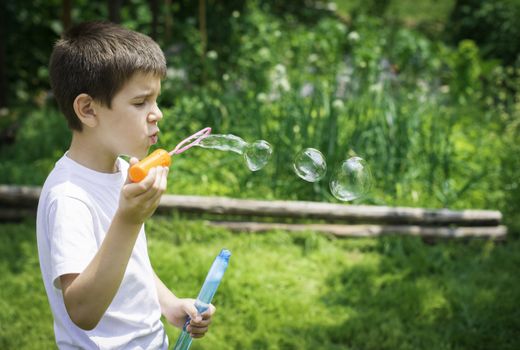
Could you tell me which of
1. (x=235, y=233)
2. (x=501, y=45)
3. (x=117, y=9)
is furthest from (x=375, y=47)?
(x=235, y=233)

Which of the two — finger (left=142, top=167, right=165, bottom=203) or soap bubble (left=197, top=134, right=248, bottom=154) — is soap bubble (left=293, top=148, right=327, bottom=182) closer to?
soap bubble (left=197, top=134, right=248, bottom=154)

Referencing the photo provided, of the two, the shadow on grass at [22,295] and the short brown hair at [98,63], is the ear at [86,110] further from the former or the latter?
the shadow on grass at [22,295]

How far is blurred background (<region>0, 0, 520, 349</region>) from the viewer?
127 inches

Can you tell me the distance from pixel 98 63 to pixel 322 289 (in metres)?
2.38

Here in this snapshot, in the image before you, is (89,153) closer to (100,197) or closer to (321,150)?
(100,197)

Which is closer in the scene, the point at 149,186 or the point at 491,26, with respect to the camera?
the point at 149,186

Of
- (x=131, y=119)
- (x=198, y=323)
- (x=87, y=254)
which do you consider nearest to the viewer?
(x=87, y=254)

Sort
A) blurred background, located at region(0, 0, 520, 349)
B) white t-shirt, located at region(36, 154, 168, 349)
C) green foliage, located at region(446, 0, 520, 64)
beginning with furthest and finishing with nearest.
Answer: green foliage, located at region(446, 0, 520, 64) → blurred background, located at region(0, 0, 520, 349) → white t-shirt, located at region(36, 154, 168, 349)

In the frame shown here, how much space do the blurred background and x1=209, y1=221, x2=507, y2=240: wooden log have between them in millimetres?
75

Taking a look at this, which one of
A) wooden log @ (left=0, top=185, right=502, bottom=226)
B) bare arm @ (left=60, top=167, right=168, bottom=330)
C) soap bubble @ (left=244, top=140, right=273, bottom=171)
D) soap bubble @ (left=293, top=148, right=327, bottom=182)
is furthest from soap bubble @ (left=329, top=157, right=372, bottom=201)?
wooden log @ (left=0, top=185, right=502, bottom=226)

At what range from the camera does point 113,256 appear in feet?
4.31

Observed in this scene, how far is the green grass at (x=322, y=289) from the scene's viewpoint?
121 inches

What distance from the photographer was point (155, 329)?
1.64 meters

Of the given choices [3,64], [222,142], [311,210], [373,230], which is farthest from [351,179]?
[3,64]
